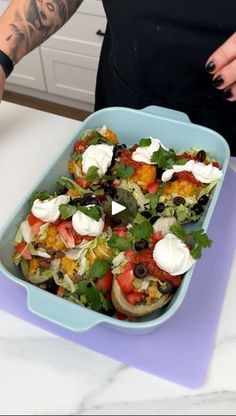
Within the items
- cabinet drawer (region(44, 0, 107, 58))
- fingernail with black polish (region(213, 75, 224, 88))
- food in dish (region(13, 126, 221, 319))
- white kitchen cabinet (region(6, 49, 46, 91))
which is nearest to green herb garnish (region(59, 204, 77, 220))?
food in dish (region(13, 126, 221, 319))

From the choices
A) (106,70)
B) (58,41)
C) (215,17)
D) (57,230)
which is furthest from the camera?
(58,41)

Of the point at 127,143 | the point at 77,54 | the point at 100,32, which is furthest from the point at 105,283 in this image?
the point at 77,54

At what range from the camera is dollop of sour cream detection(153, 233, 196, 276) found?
0.61m

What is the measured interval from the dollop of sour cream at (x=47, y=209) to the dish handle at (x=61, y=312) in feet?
0.39

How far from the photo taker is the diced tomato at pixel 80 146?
803mm

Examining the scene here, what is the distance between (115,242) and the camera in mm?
651

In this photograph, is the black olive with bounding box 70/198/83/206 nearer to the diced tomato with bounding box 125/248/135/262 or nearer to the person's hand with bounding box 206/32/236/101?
the diced tomato with bounding box 125/248/135/262

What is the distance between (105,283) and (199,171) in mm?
241

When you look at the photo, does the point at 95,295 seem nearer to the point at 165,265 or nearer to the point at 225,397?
the point at 165,265

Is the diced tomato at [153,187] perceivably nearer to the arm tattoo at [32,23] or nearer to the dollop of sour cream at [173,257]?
the dollop of sour cream at [173,257]

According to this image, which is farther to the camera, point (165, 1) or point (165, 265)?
point (165, 1)

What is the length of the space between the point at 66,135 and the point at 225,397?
552 millimetres

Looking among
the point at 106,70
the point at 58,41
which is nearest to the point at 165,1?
the point at 106,70

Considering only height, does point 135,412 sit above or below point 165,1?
below
